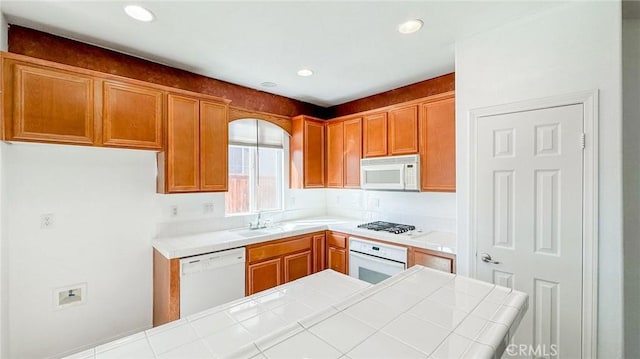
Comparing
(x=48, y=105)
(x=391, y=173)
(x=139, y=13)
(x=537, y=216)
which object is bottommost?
(x=537, y=216)

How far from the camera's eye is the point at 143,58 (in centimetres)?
248

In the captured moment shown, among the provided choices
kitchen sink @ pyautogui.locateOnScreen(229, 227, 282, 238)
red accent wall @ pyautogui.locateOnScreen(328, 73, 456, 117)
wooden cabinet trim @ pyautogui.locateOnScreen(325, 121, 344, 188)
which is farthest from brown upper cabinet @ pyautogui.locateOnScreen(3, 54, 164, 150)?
red accent wall @ pyautogui.locateOnScreen(328, 73, 456, 117)

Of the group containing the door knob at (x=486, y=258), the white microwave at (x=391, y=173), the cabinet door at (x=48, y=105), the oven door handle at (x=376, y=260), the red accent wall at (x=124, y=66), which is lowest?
the oven door handle at (x=376, y=260)

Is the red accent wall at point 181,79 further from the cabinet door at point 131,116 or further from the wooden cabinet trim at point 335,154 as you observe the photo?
the wooden cabinet trim at point 335,154

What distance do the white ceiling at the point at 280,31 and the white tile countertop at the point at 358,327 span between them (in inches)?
67.3

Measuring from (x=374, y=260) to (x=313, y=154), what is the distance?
161 cm

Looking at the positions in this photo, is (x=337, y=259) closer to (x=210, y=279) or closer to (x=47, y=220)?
(x=210, y=279)

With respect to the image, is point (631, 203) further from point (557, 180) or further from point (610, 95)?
point (610, 95)

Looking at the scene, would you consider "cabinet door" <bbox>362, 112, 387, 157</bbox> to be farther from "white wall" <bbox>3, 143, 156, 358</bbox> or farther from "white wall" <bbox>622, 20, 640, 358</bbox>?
"white wall" <bbox>3, 143, 156, 358</bbox>

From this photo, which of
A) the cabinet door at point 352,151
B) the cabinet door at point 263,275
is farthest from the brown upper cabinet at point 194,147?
the cabinet door at point 352,151

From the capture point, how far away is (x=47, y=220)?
214 cm

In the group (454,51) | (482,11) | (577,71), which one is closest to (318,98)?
(454,51)

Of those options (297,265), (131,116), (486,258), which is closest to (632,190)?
(486,258)

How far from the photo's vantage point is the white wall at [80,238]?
2037mm
